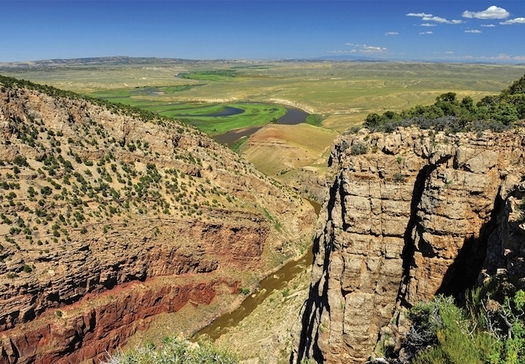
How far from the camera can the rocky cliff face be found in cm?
1494

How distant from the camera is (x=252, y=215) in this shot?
42969 millimetres

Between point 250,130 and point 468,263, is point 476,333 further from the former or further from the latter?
point 250,130

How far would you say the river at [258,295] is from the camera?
34531mm

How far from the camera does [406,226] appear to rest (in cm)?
1720

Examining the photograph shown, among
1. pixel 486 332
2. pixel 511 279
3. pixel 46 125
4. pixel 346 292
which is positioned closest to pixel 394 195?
pixel 346 292

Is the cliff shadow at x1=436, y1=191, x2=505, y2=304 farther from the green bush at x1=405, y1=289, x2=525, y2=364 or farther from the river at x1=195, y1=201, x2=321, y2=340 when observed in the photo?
the river at x1=195, y1=201, x2=321, y2=340

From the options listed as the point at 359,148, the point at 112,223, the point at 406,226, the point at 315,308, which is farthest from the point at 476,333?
the point at 112,223

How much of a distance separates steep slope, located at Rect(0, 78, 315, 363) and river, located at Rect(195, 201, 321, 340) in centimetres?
128

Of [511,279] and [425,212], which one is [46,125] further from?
[511,279]

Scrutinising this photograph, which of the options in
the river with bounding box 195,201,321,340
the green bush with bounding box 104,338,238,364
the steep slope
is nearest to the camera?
the green bush with bounding box 104,338,238,364

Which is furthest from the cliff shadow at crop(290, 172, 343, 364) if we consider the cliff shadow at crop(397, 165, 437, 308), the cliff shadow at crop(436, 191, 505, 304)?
the cliff shadow at crop(436, 191, 505, 304)

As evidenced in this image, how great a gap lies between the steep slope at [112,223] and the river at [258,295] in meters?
1.28

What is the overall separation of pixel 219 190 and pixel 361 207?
28.5 m

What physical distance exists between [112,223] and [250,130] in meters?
90.6
